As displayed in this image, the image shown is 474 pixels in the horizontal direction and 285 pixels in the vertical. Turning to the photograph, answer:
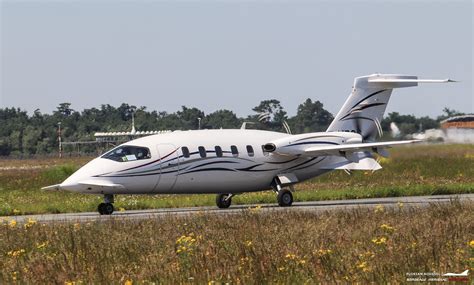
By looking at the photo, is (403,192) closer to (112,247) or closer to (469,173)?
(469,173)

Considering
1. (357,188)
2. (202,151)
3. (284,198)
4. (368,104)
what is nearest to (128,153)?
(202,151)

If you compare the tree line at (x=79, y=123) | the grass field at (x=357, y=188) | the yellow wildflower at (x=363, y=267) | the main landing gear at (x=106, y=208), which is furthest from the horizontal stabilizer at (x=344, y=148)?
the tree line at (x=79, y=123)

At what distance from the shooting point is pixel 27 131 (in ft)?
479

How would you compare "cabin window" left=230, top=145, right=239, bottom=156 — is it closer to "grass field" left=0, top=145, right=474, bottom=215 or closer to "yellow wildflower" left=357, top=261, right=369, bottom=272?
"grass field" left=0, top=145, right=474, bottom=215

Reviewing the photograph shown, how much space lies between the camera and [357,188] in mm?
38875

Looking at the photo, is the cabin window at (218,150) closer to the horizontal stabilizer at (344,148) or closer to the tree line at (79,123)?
the horizontal stabilizer at (344,148)

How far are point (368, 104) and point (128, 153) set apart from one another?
10.0 meters

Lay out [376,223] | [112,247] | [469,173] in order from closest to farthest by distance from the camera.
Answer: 1. [112,247]
2. [376,223]
3. [469,173]

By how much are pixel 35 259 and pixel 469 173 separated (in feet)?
106

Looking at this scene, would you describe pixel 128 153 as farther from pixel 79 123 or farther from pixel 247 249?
pixel 79 123

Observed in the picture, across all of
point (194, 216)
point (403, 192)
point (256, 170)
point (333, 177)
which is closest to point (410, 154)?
point (403, 192)

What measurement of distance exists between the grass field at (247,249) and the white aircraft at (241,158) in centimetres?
747

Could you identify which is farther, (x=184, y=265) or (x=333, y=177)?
(x=333, y=177)

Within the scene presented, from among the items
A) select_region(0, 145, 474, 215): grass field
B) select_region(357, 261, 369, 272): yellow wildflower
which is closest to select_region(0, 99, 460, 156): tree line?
select_region(0, 145, 474, 215): grass field
